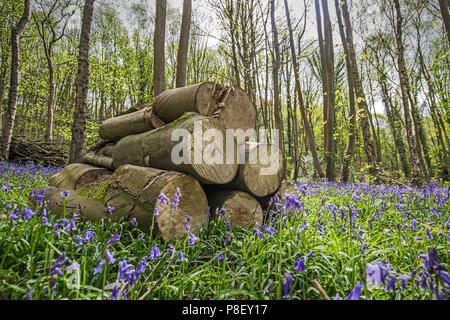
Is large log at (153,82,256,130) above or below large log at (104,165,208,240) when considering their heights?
above

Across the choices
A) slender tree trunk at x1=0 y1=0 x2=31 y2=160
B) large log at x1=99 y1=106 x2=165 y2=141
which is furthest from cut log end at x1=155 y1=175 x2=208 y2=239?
slender tree trunk at x1=0 y1=0 x2=31 y2=160

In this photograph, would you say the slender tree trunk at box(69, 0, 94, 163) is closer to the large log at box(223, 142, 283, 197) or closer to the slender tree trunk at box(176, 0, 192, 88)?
the slender tree trunk at box(176, 0, 192, 88)

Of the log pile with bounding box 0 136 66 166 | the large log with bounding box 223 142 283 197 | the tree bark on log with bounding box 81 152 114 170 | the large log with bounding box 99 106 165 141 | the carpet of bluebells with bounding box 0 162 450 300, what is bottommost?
the carpet of bluebells with bounding box 0 162 450 300

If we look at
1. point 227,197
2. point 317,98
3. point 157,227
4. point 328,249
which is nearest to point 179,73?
point 227,197

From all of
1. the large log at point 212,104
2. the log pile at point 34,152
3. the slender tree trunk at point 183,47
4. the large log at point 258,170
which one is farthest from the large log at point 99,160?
the log pile at point 34,152

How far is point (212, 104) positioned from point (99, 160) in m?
2.68

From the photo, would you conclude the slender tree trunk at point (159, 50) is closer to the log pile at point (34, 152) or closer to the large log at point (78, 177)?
the large log at point (78, 177)

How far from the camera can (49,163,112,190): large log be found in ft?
12.6

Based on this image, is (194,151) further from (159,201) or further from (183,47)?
(183,47)

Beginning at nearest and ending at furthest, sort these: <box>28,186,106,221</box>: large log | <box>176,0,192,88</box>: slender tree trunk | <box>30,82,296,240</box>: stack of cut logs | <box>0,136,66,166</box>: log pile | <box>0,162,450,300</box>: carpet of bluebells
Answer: <box>0,162,450,300</box>: carpet of bluebells < <box>30,82,296,240</box>: stack of cut logs < <box>28,186,106,221</box>: large log < <box>176,0,192,88</box>: slender tree trunk < <box>0,136,66,166</box>: log pile

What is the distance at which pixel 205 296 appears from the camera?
4.98 ft

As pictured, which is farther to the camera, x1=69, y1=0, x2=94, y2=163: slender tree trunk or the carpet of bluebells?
x1=69, y1=0, x2=94, y2=163: slender tree trunk

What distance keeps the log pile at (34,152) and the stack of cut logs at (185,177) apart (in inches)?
323

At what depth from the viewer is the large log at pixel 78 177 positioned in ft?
12.6
